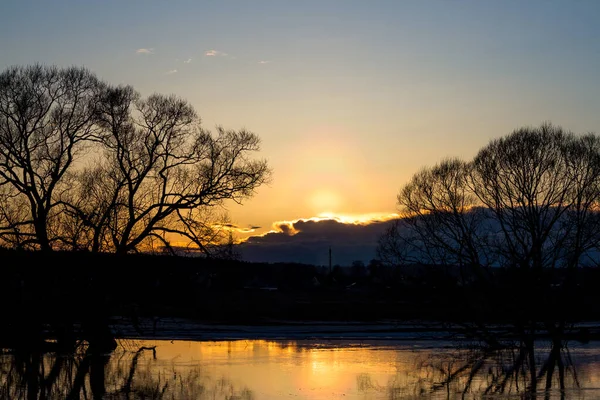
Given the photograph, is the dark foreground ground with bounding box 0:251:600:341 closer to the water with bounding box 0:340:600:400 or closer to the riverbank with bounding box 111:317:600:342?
the riverbank with bounding box 111:317:600:342

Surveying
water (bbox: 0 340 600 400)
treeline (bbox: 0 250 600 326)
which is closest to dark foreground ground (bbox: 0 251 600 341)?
treeline (bbox: 0 250 600 326)

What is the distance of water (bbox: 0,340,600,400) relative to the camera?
19.1 meters

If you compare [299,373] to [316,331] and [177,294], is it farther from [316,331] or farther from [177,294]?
[316,331]

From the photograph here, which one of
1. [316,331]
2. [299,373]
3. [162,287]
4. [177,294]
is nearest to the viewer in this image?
[299,373]

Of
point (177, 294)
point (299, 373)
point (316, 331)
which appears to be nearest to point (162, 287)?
point (177, 294)

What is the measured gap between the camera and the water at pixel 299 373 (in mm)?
19094

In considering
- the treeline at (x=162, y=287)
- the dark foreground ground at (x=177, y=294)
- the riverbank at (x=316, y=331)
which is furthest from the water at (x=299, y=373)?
the riverbank at (x=316, y=331)

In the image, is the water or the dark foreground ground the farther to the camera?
the dark foreground ground

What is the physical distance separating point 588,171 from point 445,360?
11.7 m

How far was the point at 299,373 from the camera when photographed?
75.2ft

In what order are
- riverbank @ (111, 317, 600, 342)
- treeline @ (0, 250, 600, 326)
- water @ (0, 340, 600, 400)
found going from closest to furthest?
water @ (0, 340, 600, 400) < treeline @ (0, 250, 600, 326) < riverbank @ (111, 317, 600, 342)

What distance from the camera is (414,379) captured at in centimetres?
2198

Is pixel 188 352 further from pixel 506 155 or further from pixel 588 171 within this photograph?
pixel 588 171

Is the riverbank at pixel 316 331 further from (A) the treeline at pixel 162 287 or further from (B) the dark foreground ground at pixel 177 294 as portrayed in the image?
(A) the treeline at pixel 162 287
